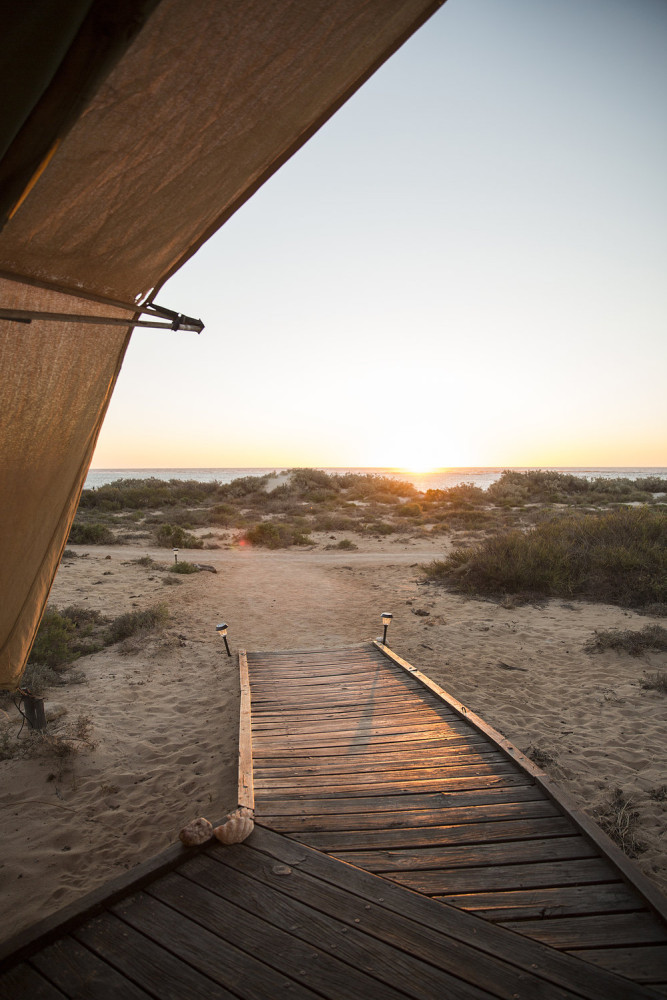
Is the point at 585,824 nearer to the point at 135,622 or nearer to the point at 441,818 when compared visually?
the point at 441,818

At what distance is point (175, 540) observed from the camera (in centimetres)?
1652

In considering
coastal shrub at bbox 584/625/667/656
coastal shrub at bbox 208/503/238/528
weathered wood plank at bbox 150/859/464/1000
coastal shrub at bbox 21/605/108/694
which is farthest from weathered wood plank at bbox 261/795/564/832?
coastal shrub at bbox 208/503/238/528

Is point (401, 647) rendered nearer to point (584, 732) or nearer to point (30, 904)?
point (584, 732)

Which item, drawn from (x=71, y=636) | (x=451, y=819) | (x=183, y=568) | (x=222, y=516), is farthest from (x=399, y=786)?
(x=222, y=516)

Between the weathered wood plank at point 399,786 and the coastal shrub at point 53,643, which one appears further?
the coastal shrub at point 53,643

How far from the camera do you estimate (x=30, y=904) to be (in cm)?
319

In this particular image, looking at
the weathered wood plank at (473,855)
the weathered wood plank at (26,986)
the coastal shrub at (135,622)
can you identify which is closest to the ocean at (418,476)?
the coastal shrub at (135,622)

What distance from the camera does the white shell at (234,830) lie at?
2969 millimetres

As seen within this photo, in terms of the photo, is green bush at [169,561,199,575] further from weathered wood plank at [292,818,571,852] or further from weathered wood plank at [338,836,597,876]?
weathered wood plank at [338,836,597,876]

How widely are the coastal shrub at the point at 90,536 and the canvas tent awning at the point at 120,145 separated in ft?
48.0

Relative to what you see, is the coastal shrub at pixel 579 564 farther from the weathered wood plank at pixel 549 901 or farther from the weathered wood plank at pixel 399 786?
the weathered wood plank at pixel 549 901

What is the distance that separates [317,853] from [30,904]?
6.84ft

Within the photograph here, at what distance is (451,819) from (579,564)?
344 inches

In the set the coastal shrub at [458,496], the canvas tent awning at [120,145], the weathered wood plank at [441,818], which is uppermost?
the canvas tent awning at [120,145]
